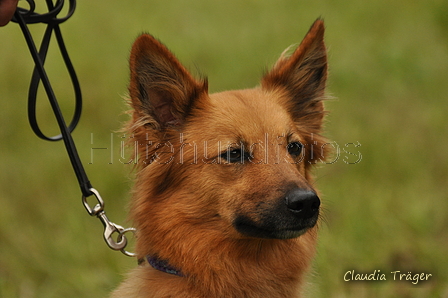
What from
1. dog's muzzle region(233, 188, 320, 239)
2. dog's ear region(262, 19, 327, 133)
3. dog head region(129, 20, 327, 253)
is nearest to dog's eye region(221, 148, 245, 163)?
dog head region(129, 20, 327, 253)

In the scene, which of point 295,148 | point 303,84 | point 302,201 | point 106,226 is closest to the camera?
point 302,201

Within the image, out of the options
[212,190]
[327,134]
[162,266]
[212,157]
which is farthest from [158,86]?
[327,134]

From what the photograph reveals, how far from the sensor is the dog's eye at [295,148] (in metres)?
3.61

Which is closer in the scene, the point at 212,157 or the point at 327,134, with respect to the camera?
the point at 212,157

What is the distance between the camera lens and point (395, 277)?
4.84 meters

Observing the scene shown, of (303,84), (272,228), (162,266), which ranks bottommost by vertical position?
(162,266)

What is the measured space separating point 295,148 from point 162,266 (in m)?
1.17

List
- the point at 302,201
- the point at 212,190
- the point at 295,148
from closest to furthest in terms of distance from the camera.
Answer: the point at 302,201, the point at 212,190, the point at 295,148

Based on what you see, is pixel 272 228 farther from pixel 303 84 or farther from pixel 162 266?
pixel 303 84

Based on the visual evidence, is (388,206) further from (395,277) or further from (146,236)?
(146,236)

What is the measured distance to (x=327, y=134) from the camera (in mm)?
6113

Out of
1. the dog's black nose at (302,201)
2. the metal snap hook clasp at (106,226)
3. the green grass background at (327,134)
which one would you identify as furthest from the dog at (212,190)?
the green grass background at (327,134)

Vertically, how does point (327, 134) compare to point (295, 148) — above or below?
below

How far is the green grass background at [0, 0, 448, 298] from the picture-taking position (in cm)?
507
